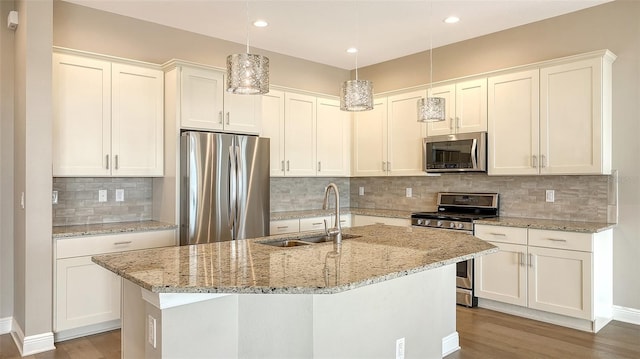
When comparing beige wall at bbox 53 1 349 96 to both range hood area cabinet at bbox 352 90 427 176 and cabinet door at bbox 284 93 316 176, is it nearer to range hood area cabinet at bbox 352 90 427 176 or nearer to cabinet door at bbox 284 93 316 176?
cabinet door at bbox 284 93 316 176

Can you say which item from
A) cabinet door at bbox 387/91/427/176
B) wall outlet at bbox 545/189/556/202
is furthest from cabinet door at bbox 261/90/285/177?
wall outlet at bbox 545/189/556/202

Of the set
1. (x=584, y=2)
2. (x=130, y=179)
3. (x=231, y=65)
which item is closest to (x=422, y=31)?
(x=584, y=2)

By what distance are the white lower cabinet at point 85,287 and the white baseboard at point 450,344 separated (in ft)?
8.26

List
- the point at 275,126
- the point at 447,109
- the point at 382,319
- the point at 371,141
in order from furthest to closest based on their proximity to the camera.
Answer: the point at 371,141
the point at 275,126
the point at 447,109
the point at 382,319

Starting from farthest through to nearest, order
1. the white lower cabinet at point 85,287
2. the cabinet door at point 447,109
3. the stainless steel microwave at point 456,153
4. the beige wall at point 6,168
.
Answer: the cabinet door at point 447,109
the stainless steel microwave at point 456,153
the beige wall at point 6,168
the white lower cabinet at point 85,287

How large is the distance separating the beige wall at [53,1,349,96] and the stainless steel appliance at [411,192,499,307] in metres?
2.38

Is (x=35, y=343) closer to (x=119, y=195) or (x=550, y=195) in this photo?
(x=119, y=195)

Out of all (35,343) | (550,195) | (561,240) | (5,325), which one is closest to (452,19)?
(550,195)

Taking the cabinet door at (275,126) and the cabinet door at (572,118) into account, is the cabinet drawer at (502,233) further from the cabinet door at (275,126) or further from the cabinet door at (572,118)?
the cabinet door at (275,126)

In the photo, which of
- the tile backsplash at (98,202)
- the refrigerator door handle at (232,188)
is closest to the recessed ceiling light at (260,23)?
the refrigerator door handle at (232,188)

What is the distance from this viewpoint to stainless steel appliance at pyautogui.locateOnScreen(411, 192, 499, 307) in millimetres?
4285

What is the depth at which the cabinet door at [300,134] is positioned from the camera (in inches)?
202

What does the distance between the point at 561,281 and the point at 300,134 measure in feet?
10.3

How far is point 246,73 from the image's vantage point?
7.48 feet
